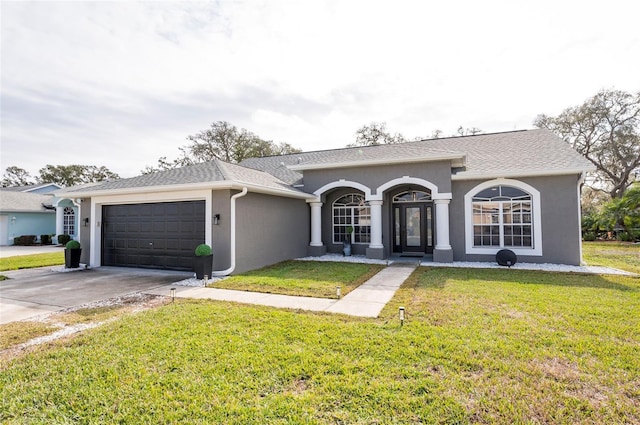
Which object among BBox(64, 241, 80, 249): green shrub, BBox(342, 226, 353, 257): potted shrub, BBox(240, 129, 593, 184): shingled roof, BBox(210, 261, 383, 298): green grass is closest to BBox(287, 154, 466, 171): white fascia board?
BBox(240, 129, 593, 184): shingled roof

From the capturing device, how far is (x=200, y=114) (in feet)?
48.6

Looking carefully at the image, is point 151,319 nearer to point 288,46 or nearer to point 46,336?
point 46,336

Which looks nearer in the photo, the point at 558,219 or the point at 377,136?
the point at 558,219

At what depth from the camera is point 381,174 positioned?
12117 millimetres

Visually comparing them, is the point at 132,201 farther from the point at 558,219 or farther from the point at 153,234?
the point at 558,219

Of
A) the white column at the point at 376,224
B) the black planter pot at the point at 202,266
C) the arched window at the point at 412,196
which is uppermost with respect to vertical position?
the arched window at the point at 412,196

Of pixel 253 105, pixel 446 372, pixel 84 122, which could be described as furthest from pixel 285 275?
pixel 84 122

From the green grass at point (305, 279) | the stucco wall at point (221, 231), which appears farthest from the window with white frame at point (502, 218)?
the stucco wall at point (221, 231)

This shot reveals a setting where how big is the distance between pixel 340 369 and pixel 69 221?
88.9ft

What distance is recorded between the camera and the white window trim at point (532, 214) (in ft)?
35.4

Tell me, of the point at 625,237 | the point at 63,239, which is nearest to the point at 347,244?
the point at 625,237

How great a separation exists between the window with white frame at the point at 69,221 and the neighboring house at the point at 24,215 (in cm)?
358

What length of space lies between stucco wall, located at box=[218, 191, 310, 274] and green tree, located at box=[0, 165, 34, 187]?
56627 mm

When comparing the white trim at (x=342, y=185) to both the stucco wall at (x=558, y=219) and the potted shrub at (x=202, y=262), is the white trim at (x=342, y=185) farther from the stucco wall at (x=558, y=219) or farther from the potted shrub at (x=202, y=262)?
the potted shrub at (x=202, y=262)
